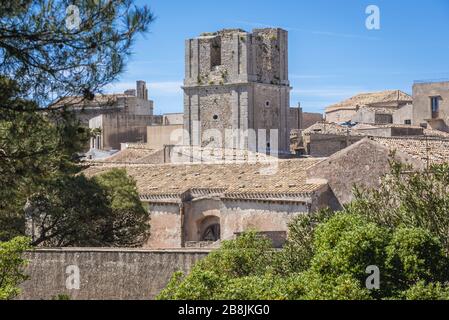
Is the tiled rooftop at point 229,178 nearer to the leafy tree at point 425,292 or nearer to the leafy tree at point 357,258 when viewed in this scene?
the leafy tree at point 357,258

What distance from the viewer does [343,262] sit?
16469mm

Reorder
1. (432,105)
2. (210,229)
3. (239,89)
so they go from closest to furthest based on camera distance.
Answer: (210,229)
(239,89)
(432,105)

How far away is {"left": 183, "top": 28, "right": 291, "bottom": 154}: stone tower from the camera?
52469 millimetres

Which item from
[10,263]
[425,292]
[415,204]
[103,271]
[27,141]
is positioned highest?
[27,141]

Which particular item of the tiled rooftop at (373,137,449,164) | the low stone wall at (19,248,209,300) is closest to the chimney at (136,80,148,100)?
the tiled rooftop at (373,137,449,164)

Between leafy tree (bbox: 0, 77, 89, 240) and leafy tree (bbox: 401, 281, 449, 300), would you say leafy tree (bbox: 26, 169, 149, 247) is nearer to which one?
leafy tree (bbox: 0, 77, 89, 240)

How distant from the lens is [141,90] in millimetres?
75438

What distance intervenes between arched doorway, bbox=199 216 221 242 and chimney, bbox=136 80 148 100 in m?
40.4

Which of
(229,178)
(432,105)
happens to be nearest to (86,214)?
(229,178)

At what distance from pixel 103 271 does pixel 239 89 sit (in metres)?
31.4

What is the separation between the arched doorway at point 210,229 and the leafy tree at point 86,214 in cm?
310

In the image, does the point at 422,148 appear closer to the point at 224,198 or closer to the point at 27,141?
the point at 224,198
